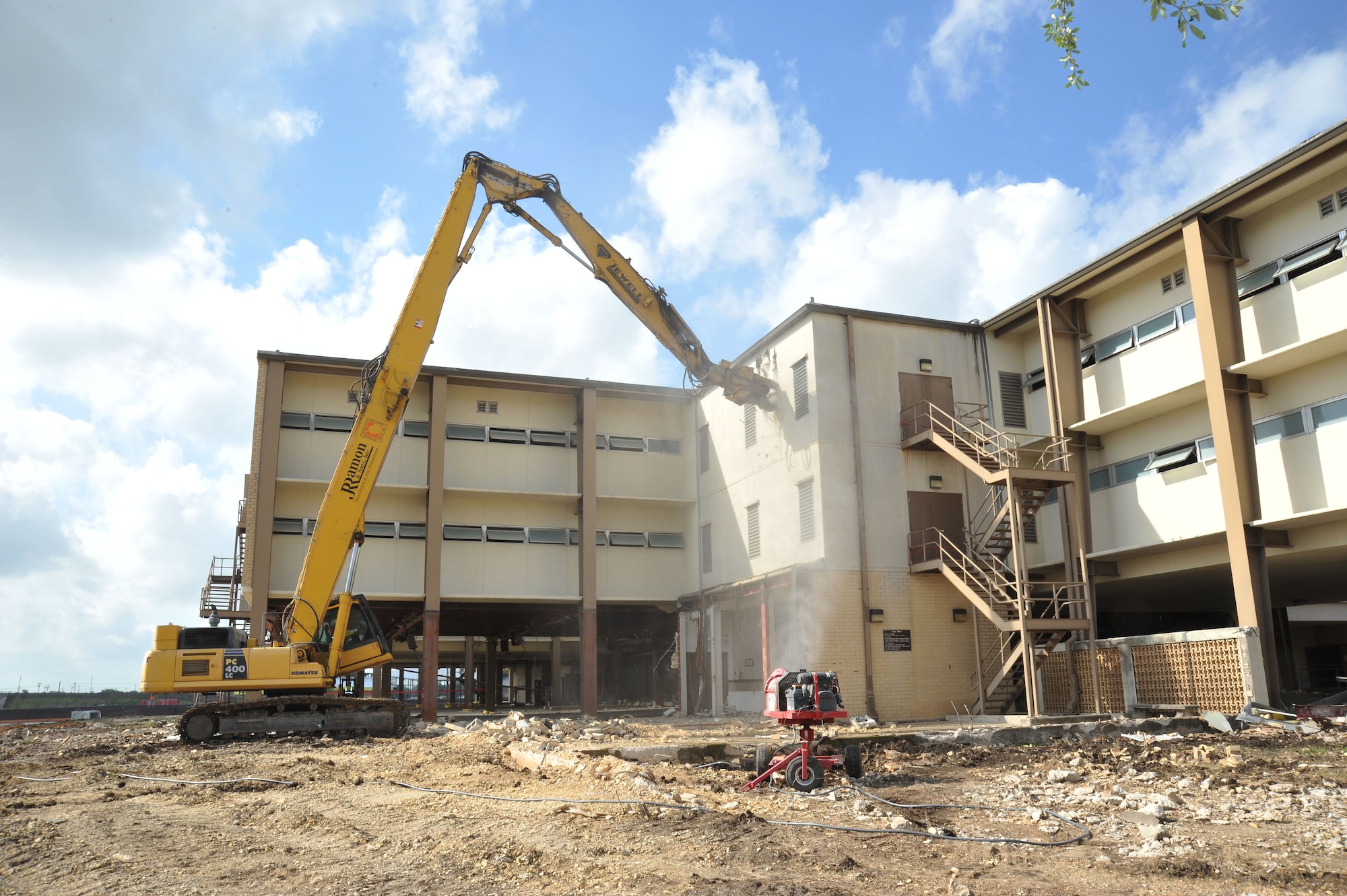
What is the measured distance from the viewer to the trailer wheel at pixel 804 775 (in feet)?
33.9

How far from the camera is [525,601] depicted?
28000mm

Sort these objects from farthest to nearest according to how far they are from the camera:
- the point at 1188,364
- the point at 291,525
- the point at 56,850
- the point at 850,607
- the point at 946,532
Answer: the point at 291,525, the point at 946,532, the point at 850,607, the point at 1188,364, the point at 56,850

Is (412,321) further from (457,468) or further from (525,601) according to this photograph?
(525,601)

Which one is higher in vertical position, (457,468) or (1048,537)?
(457,468)

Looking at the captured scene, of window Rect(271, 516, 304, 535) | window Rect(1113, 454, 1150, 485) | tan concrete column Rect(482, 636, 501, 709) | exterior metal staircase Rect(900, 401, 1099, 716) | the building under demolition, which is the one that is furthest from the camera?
tan concrete column Rect(482, 636, 501, 709)

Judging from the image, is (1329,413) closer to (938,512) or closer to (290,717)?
(938,512)

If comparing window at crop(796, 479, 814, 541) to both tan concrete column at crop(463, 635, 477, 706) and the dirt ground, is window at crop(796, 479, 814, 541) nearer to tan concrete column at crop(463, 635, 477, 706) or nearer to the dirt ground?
the dirt ground

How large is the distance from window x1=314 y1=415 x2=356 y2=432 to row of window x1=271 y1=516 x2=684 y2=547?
247 centimetres

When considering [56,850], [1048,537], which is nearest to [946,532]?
[1048,537]

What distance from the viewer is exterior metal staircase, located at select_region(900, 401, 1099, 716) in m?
19.3

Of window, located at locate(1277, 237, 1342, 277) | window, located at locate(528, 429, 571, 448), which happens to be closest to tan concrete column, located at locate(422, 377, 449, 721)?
window, located at locate(528, 429, 571, 448)

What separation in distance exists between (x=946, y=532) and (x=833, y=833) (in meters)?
15.7

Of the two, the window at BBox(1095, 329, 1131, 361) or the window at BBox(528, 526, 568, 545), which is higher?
the window at BBox(1095, 329, 1131, 361)

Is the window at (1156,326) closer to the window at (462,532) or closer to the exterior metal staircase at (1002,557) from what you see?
the exterior metal staircase at (1002,557)
